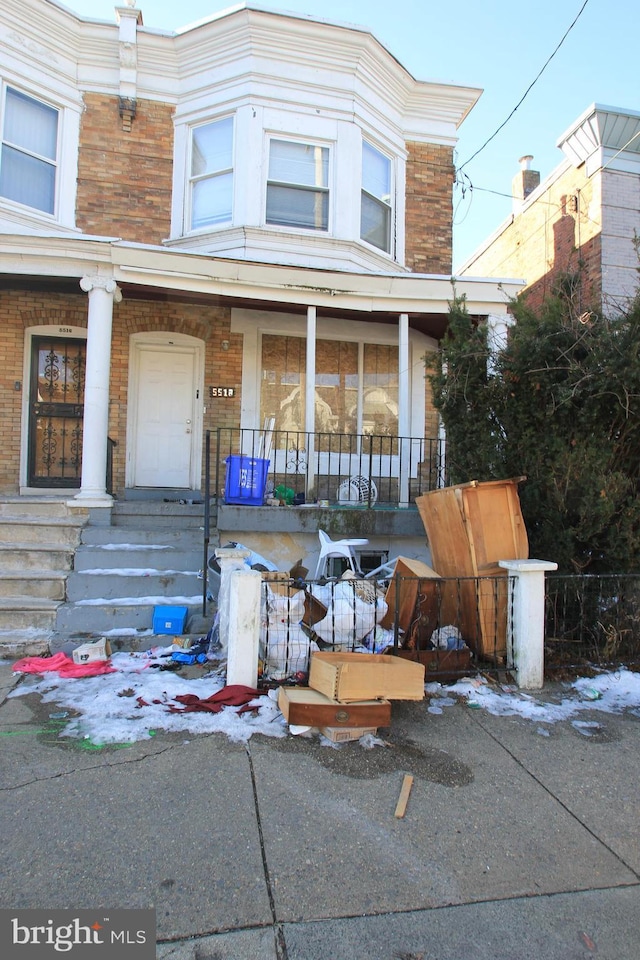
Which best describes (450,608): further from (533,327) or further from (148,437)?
(148,437)

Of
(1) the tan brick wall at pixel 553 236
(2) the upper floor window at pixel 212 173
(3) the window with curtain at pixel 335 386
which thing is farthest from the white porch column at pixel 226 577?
(1) the tan brick wall at pixel 553 236

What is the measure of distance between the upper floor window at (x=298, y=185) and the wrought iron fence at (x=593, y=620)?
255 inches

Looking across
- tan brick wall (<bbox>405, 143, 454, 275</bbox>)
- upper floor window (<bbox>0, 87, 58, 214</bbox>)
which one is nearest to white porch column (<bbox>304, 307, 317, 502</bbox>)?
tan brick wall (<bbox>405, 143, 454, 275</bbox>)

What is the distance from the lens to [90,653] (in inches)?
183

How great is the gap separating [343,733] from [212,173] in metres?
8.12

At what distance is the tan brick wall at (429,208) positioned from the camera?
956cm

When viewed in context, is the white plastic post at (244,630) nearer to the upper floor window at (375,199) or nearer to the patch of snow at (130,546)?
the patch of snow at (130,546)

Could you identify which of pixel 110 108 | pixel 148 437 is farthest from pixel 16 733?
pixel 110 108

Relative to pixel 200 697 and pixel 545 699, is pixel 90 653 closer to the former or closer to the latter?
pixel 200 697

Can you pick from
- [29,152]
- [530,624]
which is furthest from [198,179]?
[530,624]

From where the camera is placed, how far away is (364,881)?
2307 millimetres

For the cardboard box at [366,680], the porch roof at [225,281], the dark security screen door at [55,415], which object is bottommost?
the cardboard box at [366,680]

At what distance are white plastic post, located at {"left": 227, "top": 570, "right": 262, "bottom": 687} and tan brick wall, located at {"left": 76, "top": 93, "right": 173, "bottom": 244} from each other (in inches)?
254

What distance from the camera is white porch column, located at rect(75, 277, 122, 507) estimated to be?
6512 millimetres
